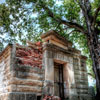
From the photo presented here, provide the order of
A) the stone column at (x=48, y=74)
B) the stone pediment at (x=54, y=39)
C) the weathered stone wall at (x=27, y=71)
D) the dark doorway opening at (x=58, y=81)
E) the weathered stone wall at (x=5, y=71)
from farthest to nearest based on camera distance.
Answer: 1. the stone pediment at (x=54, y=39)
2. the dark doorway opening at (x=58, y=81)
3. the stone column at (x=48, y=74)
4. the weathered stone wall at (x=5, y=71)
5. the weathered stone wall at (x=27, y=71)

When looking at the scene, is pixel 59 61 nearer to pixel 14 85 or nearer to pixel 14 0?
pixel 14 85

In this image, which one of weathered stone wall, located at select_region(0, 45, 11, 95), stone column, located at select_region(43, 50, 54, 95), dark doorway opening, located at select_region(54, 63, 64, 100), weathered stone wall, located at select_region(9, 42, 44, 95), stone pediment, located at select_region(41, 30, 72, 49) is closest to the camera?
weathered stone wall, located at select_region(9, 42, 44, 95)

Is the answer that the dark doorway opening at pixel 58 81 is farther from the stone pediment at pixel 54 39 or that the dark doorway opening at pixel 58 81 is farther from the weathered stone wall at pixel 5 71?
the weathered stone wall at pixel 5 71

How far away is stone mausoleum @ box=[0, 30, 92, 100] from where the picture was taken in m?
5.35

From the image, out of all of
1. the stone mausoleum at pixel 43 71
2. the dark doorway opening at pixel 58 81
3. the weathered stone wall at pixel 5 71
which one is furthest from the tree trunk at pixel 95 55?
the weathered stone wall at pixel 5 71

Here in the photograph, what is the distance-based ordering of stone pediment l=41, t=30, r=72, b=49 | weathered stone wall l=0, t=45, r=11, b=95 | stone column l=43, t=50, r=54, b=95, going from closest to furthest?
1. weathered stone wall l=0, t=45, r=11, b=95
2. stone column l=43, t=50, r=54, b=95
3. stone pediment l=41, t=30, r=72, b=49

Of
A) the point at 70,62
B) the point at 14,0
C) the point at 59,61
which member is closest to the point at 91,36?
the point at 70,62

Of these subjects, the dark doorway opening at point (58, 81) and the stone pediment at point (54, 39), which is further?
the stone pediment at point (54, 39)

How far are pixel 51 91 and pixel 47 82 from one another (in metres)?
0.45

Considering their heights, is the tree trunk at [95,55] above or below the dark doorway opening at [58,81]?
above

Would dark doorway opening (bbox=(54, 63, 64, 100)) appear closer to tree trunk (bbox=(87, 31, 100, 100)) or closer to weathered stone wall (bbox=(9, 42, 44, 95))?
weathered stone wall (bbox=(9, 42, 44, 95))

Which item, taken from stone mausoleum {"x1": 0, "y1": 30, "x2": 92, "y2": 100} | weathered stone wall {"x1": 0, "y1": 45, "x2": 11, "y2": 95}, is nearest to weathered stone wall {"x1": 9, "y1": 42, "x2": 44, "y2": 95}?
stone mausoleum {"x1": 0, "y1": 30, "x2": 92, "y2": 100}

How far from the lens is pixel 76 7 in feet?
36.8

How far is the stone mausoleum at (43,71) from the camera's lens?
5348 millimetres
